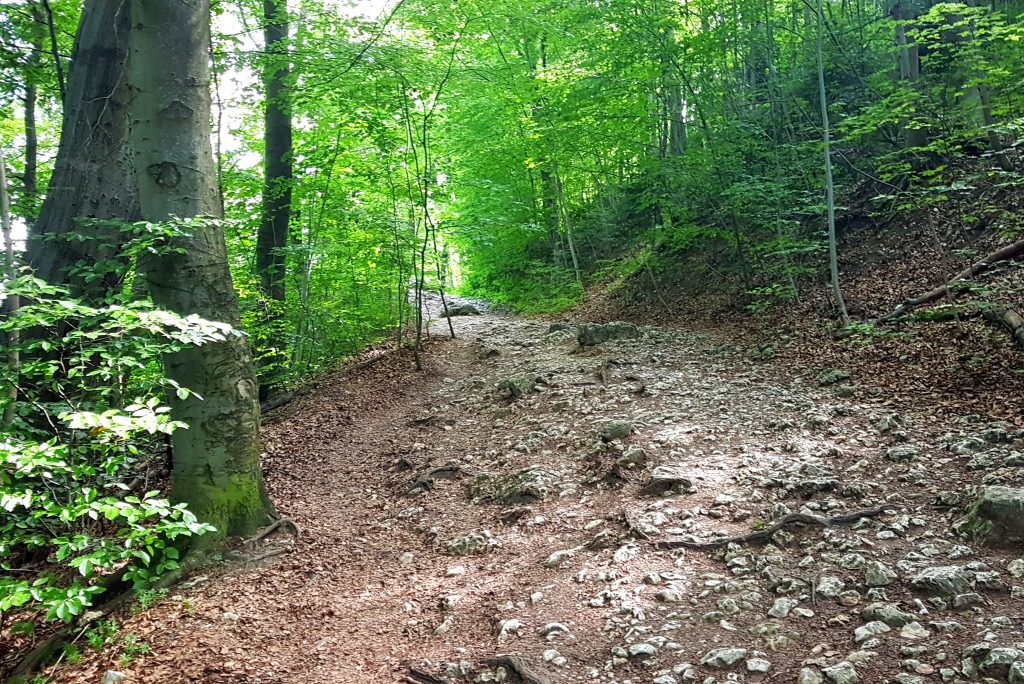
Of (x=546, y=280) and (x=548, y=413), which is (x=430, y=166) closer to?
(x=548, y=413)

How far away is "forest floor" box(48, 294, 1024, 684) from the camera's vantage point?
3.10 m

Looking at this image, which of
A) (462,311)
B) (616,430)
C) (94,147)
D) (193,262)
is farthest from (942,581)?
(462,311)

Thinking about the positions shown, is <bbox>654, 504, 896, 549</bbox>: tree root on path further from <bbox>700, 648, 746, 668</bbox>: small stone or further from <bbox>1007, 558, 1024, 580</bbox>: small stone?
<bbox>700, 648, 746, 668</bbox>: small stone

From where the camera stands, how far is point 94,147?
5918 millimetres

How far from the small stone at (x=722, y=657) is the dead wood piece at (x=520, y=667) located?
0.81 metres

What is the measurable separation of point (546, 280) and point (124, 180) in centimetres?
1373

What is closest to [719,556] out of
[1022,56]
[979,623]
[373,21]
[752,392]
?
[979,623]

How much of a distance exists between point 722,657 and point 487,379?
716 centimetres

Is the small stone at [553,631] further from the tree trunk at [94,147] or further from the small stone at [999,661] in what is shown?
the tree trunk at [94,147]

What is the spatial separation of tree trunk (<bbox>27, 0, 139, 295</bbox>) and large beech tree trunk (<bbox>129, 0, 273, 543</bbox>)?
139cm

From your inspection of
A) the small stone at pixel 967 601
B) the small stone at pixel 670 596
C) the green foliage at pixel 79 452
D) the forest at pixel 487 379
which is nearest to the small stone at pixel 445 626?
the forest at pixel 487 379

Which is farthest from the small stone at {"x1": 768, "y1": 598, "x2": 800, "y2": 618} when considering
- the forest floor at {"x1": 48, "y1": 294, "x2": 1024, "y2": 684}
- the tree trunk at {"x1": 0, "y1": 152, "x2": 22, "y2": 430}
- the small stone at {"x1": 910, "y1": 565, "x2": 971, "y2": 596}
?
the tree trunk at {"x1": 0, "y1": 152, "x2": 22, "y2": 430}

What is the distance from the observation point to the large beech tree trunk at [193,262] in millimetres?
4773

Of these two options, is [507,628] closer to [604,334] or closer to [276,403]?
[604,334]
